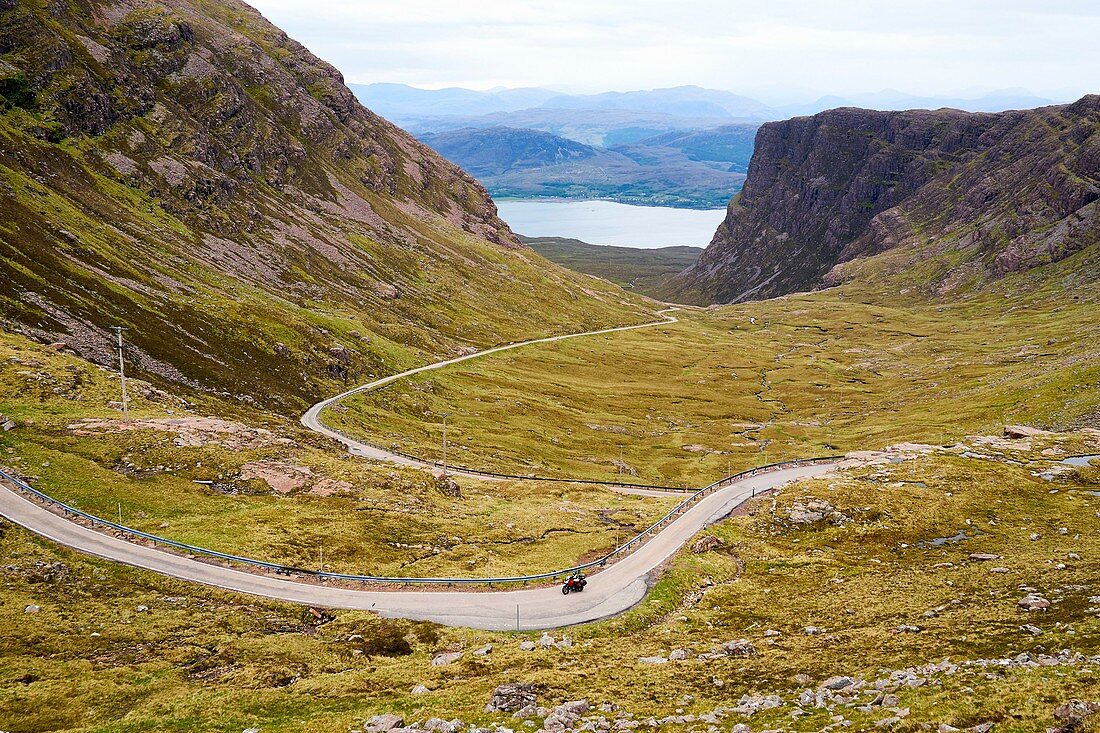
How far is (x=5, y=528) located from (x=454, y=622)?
32.8 m

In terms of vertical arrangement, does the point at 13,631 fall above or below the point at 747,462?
above

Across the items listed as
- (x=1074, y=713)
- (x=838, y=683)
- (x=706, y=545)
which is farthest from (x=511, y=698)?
(x=706, y=545)

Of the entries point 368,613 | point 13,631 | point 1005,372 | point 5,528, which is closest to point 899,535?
point 368,613

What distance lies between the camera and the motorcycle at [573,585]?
5400 cm

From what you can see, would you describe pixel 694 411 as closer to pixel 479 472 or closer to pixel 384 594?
pixel 479 472

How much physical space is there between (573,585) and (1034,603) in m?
30.9

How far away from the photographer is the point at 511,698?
34.4 m

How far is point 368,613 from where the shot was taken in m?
47.9

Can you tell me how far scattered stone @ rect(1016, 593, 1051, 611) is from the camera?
4088cm

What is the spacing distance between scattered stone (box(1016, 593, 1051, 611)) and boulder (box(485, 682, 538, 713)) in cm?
3083

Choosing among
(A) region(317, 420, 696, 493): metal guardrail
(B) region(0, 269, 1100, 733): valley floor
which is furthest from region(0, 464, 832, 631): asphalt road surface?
(A) region(317, 420, 696, 493): metal guardrail

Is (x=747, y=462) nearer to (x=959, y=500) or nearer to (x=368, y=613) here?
(x=959, y=500)

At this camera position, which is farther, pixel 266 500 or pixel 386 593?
pixel 266 500

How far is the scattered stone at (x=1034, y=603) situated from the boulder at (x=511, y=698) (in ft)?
101
